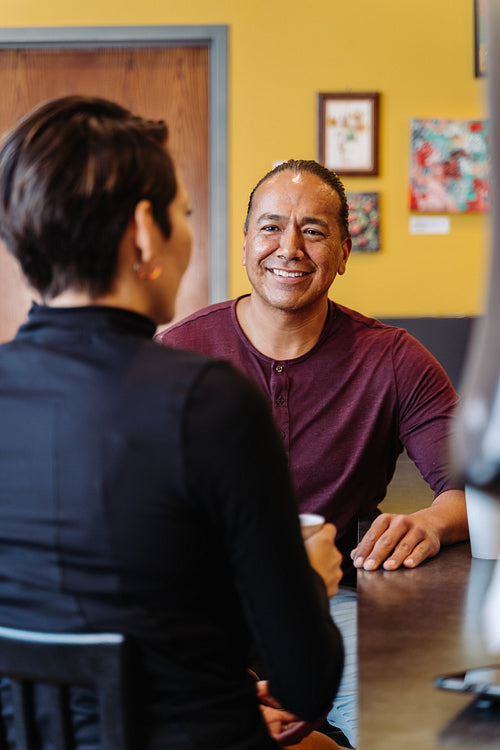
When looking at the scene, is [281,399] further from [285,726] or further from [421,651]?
[421,651]

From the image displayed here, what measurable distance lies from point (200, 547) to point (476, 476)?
37 cm

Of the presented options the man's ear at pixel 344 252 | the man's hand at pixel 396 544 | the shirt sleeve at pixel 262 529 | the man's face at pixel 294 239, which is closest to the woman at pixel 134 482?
the shirt sleeve at pixel 262 529

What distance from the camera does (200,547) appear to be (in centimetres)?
77

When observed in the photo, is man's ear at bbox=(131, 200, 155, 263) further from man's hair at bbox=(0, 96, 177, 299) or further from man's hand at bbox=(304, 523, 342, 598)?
man's hand at bbox=(304, 523, 342, 598)

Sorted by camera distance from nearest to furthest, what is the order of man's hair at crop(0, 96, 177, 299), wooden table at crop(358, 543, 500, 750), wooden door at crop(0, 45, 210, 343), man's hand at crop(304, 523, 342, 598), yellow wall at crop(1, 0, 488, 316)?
wooden table at crop(358, 543, 500, 750) → man's hair at crop(0, 96, 177, 299) → man's hand at crop(304, 523, 342, 598) → yellow wall at crop(1, 0, 488, 316) → wooden door at crop(0, 45, 210, 343)

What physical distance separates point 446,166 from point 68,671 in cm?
308

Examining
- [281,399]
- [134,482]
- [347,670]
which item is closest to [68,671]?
[134,482]

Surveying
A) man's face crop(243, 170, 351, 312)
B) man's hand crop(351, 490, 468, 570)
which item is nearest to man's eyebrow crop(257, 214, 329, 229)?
man's face crop(243, 170, 351, 312)

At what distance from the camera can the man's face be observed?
6.13 ft

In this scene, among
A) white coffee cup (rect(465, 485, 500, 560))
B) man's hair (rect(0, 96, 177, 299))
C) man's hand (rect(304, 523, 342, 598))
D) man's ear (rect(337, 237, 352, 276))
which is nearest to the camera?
man's hair (rect(0, 96, 177, 299))

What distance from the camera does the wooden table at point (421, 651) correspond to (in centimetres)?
68

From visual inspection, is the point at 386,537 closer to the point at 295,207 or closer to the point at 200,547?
the point at 200,547

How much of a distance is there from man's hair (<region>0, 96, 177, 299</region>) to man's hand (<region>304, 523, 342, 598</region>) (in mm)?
334

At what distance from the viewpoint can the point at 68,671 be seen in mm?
708
